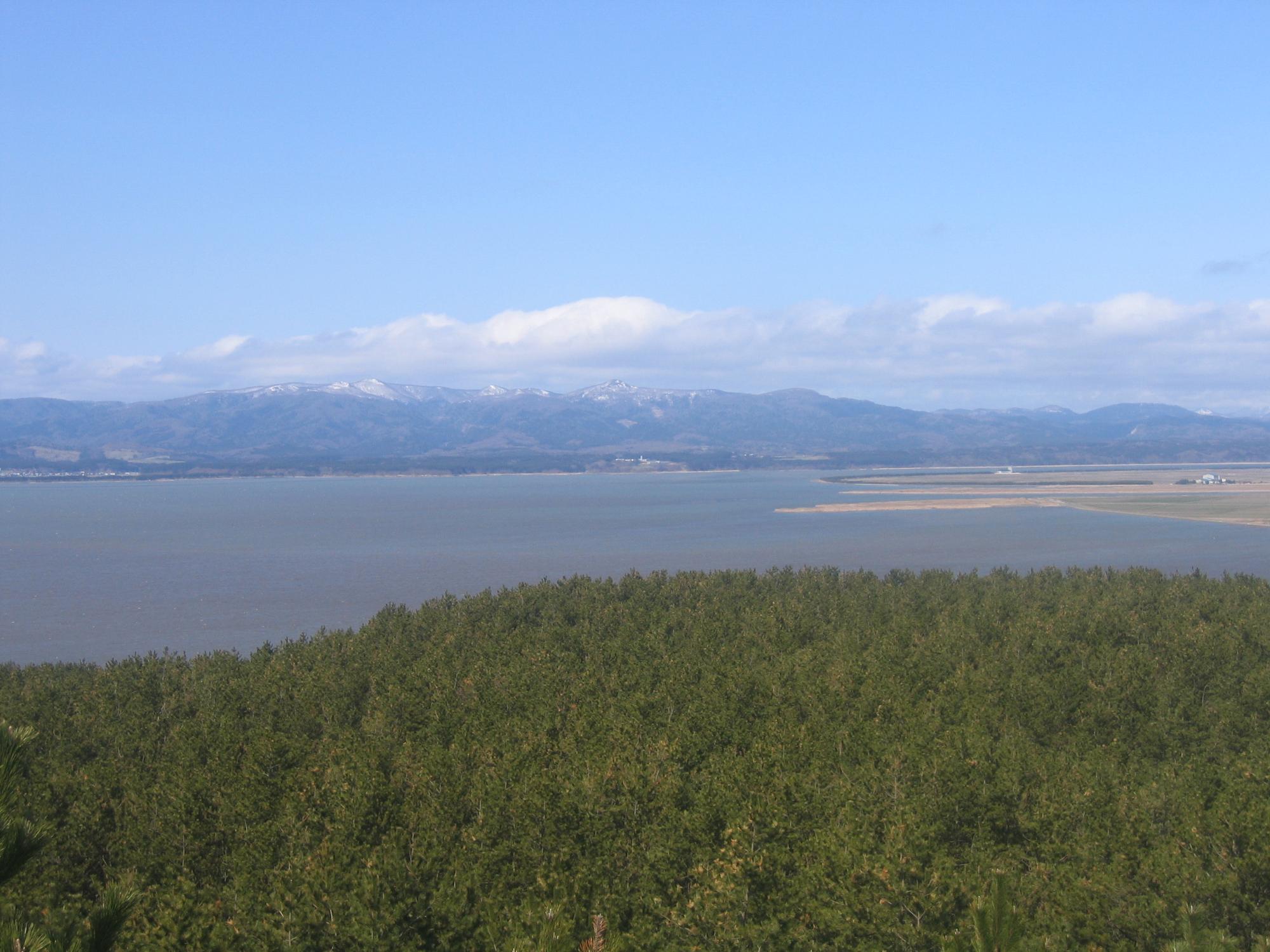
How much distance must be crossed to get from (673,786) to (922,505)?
461 ft

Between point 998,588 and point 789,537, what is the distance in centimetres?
5303

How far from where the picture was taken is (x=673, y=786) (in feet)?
72.3

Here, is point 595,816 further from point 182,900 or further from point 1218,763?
point 1218,763

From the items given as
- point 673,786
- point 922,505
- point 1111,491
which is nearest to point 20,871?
point 673,786

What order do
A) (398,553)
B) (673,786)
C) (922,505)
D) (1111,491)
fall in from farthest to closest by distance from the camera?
(1111,491), (922,505), (398,553), (673,786)

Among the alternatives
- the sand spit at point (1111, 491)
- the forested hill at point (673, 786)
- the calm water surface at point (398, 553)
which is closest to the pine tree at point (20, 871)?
the forested hill at point (673, 786)

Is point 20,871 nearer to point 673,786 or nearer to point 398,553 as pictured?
point 673,786

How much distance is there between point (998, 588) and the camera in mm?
55188

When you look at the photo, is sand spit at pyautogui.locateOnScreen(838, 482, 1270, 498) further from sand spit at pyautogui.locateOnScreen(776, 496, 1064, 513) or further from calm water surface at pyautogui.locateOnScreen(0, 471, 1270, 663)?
calm water surface at pyautogui.locateOnScreen(0, 471, 1270, 663)

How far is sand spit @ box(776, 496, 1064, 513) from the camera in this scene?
14812cm

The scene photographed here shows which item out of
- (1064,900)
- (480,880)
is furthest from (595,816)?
(1064,900)

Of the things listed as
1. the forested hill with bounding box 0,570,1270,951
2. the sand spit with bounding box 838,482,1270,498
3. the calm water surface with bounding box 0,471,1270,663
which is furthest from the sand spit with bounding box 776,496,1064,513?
the forested hill with bounding box 0,570,1270,951

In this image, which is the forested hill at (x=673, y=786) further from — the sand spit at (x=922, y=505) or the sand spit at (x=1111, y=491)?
the sand spit at (x=1111, y=491)

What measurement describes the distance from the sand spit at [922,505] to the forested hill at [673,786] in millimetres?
104214
